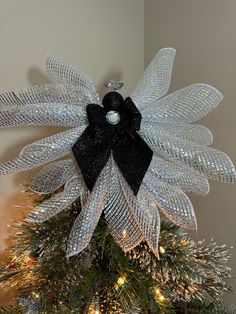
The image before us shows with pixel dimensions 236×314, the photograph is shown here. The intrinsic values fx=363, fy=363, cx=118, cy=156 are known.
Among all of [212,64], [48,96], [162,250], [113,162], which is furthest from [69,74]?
[212,64]

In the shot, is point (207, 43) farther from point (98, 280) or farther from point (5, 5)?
point (98, 280)

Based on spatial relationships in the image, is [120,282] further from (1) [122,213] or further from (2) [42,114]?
(2) [42,114]

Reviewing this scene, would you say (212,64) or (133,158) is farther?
(212,64)

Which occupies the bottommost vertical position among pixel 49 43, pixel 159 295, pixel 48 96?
pixel 159 295

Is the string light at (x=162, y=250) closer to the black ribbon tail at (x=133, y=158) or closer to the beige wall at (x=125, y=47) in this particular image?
the black ribbon tail at (x=133, y=158)

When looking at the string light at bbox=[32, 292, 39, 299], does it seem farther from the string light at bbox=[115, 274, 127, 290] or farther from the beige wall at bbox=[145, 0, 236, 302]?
the beige wall at bbox=[145, 0, 236, 302]
